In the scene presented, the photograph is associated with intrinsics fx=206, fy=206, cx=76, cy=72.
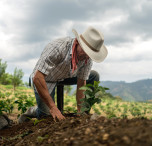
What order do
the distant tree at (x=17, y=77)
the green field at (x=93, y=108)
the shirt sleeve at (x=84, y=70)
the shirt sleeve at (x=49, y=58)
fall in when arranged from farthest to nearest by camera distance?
the distant tree at (x=17, y=77) → the green field at (x=93, y=108) → the shirt sleeve at (x=84, y=70) → the shirt sleeve at (x=49, y=58)

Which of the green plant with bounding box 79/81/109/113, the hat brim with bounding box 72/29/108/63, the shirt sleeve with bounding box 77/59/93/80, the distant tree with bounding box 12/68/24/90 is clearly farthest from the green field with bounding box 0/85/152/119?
the distant tree with bounding box 12/68/24/90

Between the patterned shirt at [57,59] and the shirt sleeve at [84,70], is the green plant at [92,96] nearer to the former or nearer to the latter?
the patterned shirt at [57,59]

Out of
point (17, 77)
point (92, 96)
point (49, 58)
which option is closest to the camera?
point (92, 96)

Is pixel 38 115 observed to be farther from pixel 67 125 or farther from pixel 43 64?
pixel 67 125

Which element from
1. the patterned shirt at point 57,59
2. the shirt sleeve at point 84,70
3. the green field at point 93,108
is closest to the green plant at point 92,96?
the green field at point 93,108

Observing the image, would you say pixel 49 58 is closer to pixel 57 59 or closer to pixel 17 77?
pixel 57 59

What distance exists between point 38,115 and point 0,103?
1.15m

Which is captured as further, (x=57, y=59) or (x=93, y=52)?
(x=57, y=59)

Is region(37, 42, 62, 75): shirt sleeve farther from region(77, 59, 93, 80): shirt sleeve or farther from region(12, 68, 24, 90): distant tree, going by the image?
region(12, 68, 24, 90): distant tree

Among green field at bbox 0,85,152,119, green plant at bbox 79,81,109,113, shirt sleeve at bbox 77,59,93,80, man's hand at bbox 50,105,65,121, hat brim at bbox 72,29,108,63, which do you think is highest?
hat brim at bbox 72,29,108,63

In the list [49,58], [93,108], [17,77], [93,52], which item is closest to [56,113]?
[49,58]

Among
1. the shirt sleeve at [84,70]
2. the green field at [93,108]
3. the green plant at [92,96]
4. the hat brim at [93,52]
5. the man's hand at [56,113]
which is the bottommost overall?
the green field at [93,108]

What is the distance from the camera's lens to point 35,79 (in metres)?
3.32

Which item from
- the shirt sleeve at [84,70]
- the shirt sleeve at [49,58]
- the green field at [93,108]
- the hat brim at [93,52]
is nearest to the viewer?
the hat brim at [93,52]
